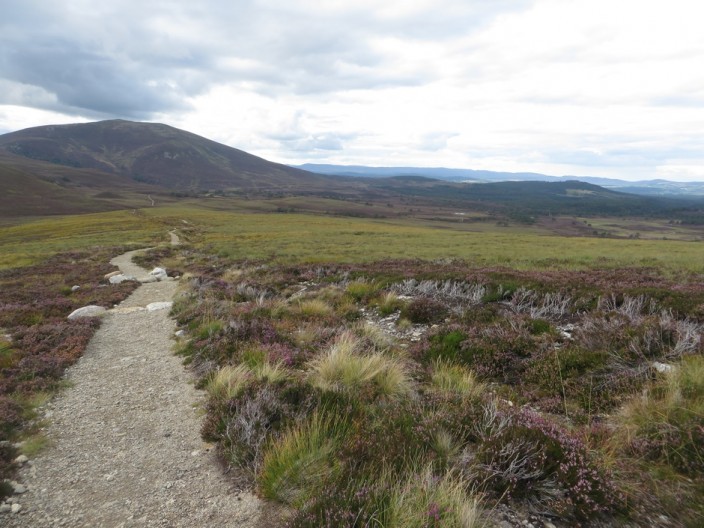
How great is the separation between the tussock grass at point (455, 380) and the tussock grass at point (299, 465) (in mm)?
2076

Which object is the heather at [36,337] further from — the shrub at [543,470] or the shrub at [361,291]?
the shrub at [361,291]

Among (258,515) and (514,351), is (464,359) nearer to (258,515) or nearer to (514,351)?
(514,351)

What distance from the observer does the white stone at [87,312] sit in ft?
43.4

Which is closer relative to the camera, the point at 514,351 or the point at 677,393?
the point at 677,393

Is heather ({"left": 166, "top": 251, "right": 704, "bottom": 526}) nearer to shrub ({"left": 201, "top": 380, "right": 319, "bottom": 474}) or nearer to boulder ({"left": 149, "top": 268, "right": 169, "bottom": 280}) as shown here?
shrub ({"left": 201, "top": 380, "right": 319, "bottom": 474})

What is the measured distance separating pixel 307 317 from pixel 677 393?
8265 millimetres

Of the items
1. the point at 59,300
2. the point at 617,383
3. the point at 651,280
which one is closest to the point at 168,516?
the point at 617,383

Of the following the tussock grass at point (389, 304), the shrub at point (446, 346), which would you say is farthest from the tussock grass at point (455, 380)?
the tussock grass at point (389, 304)

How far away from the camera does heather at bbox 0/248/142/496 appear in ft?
19.8

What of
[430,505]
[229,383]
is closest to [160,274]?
[229,383]

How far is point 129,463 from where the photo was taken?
192 inches

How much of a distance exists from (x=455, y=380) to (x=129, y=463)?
4621 millimetres

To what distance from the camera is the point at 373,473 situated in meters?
3.52

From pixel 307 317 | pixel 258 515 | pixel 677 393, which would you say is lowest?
pixel 307 317
